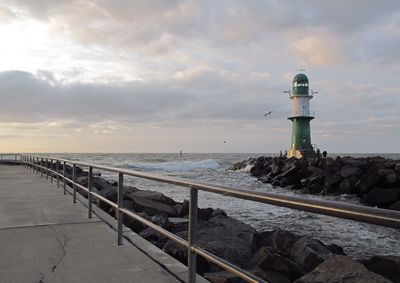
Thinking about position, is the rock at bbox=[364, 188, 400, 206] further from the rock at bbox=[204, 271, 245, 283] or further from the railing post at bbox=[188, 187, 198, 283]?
the railing post at bbox=[188, 187, 198, 283]

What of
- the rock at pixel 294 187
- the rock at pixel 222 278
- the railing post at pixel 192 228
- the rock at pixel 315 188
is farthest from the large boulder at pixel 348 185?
the railing post at pixel 192 228

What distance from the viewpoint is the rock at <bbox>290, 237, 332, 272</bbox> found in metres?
6.52

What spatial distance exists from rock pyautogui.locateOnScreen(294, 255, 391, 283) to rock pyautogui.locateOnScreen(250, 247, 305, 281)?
1033 millimetres

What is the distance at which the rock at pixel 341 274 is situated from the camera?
15.2 feet

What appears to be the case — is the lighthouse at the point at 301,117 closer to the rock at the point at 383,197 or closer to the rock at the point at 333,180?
the rock at the point at 333,180

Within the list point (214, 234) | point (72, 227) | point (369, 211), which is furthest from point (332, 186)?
point (369, 211)

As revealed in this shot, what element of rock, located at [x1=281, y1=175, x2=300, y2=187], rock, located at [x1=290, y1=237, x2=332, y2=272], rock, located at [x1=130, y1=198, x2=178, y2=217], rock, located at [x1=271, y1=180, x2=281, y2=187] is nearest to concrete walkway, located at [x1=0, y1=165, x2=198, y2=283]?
rock, located at [x1=130, y1=198, x2=178, y2=217]

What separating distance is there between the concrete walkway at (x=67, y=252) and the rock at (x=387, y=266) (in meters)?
3.22

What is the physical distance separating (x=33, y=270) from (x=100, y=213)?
331 cm

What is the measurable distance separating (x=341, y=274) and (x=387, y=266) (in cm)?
182

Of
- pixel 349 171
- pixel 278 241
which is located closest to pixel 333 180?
pixel 349 171

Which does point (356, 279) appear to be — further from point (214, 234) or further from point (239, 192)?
point (214, 234)

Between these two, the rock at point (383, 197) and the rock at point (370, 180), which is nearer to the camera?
the rock at point (383, 197)

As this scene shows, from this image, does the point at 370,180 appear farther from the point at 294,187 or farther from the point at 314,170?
the point at 294,187
